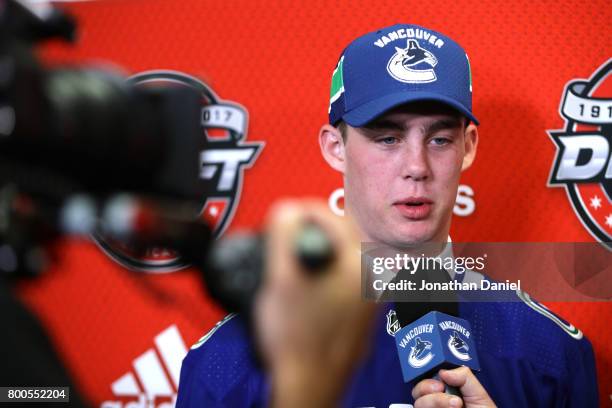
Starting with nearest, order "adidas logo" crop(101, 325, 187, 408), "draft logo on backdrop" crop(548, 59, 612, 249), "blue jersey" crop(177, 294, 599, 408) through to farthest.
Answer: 1. "blue jersey" crop(177, 294, 599, 408)
2. "draft logo on backdrop" crop(548, 59, 612, 249)
3. "adidas logo" crop(101, 325, 187, 408)

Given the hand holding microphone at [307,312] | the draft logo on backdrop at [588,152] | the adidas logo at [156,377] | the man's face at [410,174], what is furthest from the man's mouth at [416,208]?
the hand holding microphone at [307,312]

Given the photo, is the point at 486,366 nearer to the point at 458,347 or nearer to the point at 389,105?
the point at 458,347

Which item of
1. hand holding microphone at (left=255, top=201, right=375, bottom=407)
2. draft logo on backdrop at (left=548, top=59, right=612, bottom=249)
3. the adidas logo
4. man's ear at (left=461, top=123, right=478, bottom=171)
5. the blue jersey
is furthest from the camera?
the adidas logo

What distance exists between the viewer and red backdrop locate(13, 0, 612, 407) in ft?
4.94

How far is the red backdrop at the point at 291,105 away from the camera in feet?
4.94

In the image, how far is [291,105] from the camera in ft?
5.28

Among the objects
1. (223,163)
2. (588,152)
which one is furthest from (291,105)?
(588,152)

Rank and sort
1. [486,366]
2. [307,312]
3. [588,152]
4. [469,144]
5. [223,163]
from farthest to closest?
[223,163]
[588,152]
[469,144]
[486,366]
[307,312]

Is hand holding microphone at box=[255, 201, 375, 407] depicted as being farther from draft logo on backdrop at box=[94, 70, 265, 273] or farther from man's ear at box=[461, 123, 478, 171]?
draft logo on backdrop at box=[94, 70, 265, 273]

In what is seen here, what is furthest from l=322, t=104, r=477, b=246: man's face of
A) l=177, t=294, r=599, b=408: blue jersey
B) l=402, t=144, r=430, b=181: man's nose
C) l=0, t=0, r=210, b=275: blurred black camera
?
l=0, t=0, r=210, b=275: blurred black camera

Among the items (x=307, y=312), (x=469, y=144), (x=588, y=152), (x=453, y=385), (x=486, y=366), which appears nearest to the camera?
(x=307, y=312)

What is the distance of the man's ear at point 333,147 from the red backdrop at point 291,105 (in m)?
0.19

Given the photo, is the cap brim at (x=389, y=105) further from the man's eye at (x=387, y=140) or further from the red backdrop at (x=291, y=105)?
the red backdrop at (x=291, y=105)

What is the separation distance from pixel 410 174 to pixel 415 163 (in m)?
0.02
